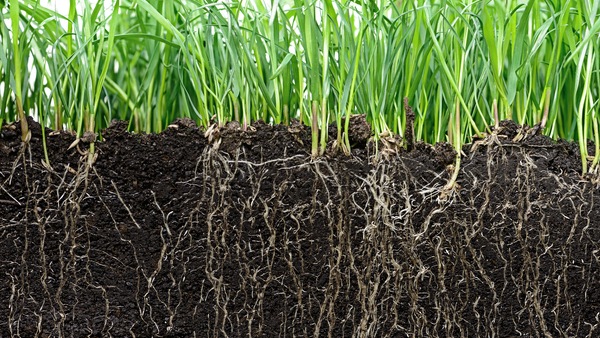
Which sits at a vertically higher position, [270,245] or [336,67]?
[336,67]

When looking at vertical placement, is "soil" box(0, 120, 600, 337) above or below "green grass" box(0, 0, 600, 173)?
below

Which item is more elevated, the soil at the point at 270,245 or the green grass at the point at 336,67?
the green grass at the point at 336,67

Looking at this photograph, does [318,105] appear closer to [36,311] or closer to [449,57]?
[449,57]

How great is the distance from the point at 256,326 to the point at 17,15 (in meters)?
0.67

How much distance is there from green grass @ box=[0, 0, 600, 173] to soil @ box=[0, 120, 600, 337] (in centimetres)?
7

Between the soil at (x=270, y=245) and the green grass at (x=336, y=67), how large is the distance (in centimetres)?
7

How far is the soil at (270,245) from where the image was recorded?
87cm

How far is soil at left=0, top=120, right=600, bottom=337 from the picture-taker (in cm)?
87

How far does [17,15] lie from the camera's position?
84 centimetres

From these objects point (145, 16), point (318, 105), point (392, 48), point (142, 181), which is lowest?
point (142, 181)

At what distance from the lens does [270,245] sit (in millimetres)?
871

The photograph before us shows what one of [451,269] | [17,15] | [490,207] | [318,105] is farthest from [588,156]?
[17,15]

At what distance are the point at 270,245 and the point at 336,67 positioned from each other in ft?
1.16

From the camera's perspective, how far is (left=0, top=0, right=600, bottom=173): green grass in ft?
2.91
